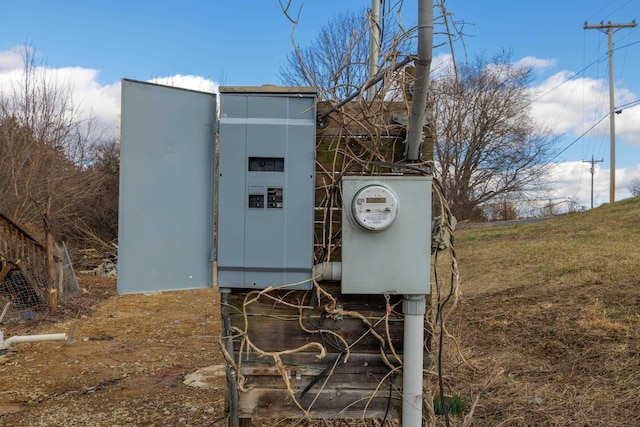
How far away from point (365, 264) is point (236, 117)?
858mm

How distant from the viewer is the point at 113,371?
5270mm

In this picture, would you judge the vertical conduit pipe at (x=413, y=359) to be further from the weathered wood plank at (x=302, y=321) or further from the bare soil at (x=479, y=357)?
the bare soil at (x=479, y=357)

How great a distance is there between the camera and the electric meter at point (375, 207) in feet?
6.79

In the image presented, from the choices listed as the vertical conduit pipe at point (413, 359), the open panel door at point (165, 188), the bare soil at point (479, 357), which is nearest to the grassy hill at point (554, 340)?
the bare soil at point (479, 357)

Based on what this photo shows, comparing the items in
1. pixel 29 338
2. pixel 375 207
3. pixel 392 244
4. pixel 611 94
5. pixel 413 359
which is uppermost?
pixel 611 94

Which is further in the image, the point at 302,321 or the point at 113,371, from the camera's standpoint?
the point at 113,371

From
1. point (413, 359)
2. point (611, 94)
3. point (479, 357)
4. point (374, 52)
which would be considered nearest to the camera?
point (413, 359)

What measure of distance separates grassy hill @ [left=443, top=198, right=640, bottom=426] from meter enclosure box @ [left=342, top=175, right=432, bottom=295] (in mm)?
517

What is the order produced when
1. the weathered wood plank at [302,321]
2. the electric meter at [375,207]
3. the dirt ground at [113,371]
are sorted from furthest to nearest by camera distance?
the dirt ground at [113,371] → the weathered wood plank at [302,321] → the electric meter at [375,207]

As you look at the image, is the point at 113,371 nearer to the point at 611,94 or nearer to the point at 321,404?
the point at 321,404

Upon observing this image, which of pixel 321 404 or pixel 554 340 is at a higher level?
pixel 321 404

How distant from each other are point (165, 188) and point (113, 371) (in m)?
3.91

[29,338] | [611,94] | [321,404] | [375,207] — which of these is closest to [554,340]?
[321,404]

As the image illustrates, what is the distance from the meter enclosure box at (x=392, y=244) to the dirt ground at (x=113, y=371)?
993 mm
